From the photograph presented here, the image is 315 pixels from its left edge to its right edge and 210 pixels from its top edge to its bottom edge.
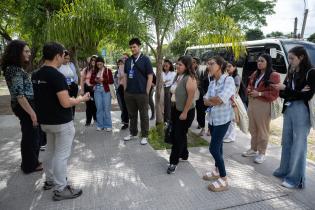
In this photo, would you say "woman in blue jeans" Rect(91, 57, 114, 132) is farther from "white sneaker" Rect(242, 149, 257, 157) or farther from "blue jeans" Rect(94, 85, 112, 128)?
"white sneaker" Rect(242, 149, 257, 157)

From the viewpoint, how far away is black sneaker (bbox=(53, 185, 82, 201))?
138 inches

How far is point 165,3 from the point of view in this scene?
584cm

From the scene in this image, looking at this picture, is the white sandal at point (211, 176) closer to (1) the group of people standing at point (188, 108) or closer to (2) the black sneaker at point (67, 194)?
(1) the group of people standing at point (188, 108)

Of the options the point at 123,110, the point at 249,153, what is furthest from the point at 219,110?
the point at 123,110

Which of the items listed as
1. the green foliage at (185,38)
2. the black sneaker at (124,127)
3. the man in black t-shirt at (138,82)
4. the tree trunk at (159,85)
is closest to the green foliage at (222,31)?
the green foliage at (185,38)

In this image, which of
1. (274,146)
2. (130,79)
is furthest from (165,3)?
(274,146)

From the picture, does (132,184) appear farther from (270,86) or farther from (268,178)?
(270,86)

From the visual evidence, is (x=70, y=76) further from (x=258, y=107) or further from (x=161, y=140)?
(x=258, y=107)

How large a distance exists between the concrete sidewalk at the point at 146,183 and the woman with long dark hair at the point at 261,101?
361 millimetres

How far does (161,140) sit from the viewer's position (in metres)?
5.94

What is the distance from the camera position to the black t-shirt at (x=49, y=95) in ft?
10.3

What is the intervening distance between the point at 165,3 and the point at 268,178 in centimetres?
377

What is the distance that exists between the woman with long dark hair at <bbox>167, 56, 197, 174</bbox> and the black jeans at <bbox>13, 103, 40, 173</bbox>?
1992mm

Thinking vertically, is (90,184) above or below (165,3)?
below
